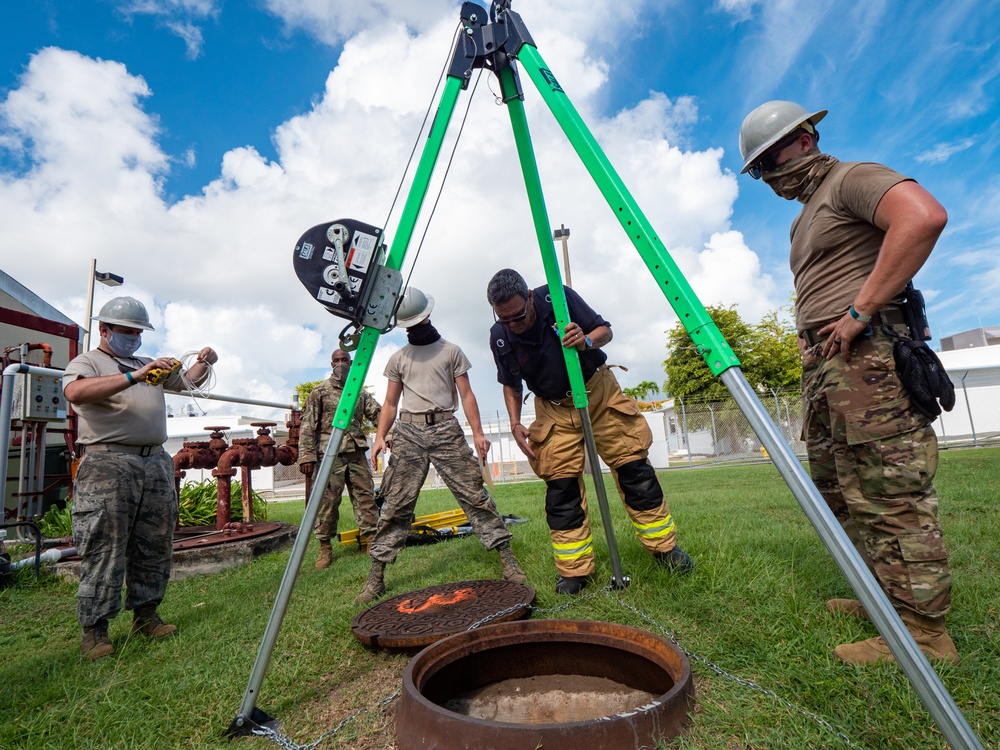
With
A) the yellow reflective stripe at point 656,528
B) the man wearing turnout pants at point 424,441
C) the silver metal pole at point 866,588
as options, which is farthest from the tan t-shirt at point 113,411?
the silver metal pole at point 866,588

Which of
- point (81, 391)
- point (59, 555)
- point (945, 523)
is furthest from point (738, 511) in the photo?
point (59, 555)

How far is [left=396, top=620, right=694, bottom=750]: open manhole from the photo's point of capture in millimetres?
1803

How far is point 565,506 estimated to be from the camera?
3197 mm

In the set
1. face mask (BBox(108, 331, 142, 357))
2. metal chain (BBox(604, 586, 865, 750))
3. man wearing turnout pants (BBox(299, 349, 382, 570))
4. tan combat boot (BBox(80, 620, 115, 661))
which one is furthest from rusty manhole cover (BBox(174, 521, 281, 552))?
metal chain (BBox(604, 586, 865, 750))

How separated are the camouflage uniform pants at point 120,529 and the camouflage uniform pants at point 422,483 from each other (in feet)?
4.36

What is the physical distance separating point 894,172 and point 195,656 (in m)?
3.78

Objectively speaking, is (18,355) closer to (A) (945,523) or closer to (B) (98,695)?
(B) (98,695)

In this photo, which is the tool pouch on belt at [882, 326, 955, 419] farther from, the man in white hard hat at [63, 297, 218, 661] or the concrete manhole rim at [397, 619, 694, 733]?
the man in white hard hat at [63, 297, 218, 661]

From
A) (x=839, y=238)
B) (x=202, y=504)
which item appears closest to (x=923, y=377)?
(x=839, y=238)

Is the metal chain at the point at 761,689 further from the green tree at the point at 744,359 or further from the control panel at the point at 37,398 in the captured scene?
the green tree at the point at 744,359

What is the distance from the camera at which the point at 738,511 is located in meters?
5.58

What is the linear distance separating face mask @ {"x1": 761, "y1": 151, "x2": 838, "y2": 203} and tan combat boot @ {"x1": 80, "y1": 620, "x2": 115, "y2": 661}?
161 inches

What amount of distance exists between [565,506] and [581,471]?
0.22 meters

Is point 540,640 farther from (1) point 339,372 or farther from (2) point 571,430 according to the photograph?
(1) point 339,372
